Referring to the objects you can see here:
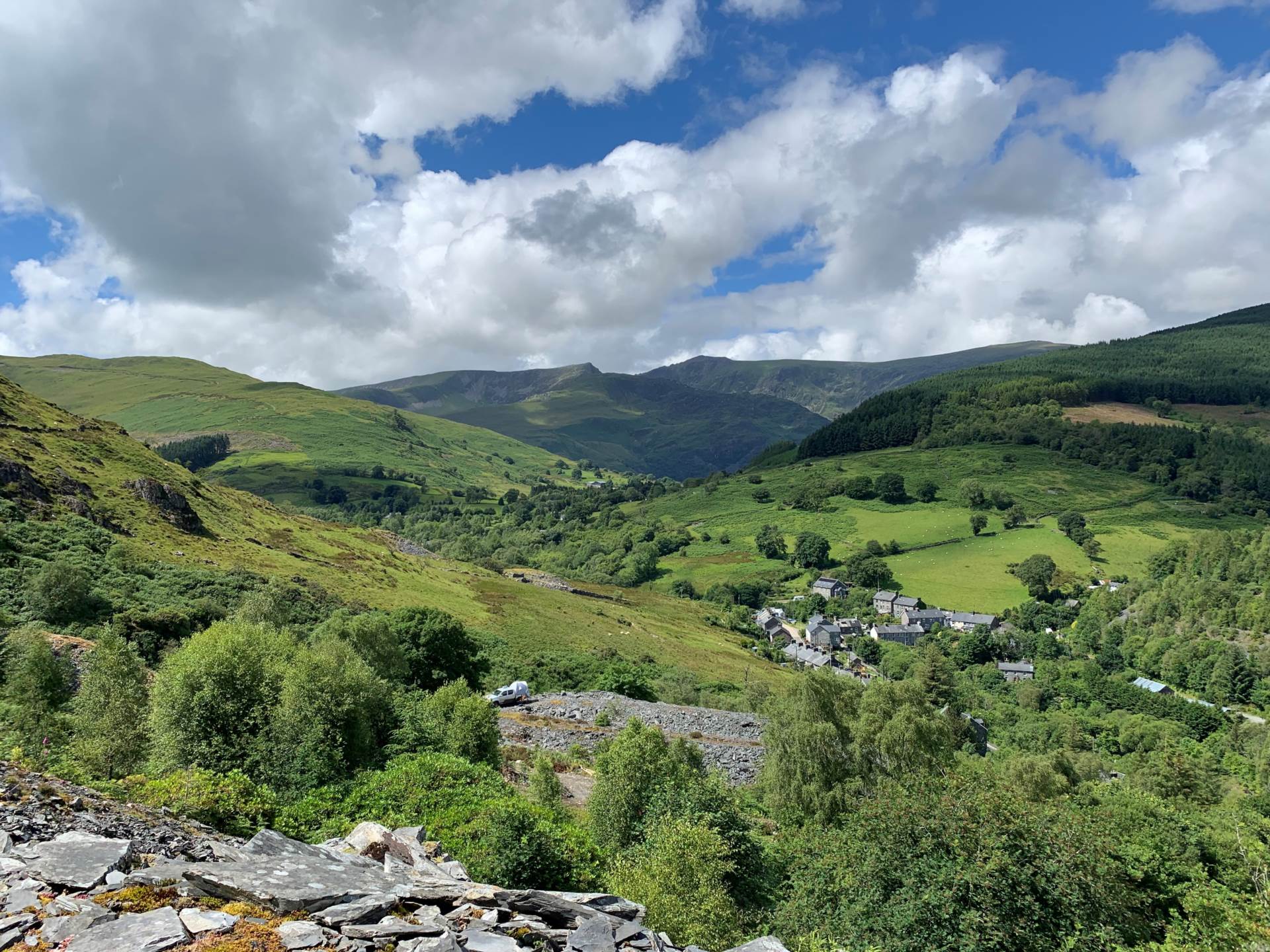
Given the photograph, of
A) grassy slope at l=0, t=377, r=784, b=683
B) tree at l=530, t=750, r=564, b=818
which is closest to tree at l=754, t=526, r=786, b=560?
grassy slope at l=0, t=377, r=784, b=683

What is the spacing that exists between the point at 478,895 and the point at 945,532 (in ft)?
647

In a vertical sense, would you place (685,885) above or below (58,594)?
below

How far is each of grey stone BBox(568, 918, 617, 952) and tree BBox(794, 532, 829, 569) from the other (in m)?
176

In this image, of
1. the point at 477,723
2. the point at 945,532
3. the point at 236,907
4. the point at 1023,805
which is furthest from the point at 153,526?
the point at 945,532

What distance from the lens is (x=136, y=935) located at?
9977 millimetres

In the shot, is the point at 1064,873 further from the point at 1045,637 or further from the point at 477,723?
the point at 1045,637

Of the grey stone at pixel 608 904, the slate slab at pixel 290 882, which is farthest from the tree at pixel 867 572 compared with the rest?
the slate slab at pixel 290 882

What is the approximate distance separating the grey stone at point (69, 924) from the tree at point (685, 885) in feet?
42.3

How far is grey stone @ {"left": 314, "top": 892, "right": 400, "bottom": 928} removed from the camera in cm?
1151

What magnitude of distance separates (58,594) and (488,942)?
58.1 m

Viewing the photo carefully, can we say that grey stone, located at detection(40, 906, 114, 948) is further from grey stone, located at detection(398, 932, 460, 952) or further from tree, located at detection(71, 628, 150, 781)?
tree, located at detection(71, 628, 150, 781)

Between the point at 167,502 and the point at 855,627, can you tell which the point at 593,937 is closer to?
the point at 167,502

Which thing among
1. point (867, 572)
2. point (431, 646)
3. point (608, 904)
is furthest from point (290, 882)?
point (867, 572)

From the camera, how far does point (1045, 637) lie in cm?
13000
